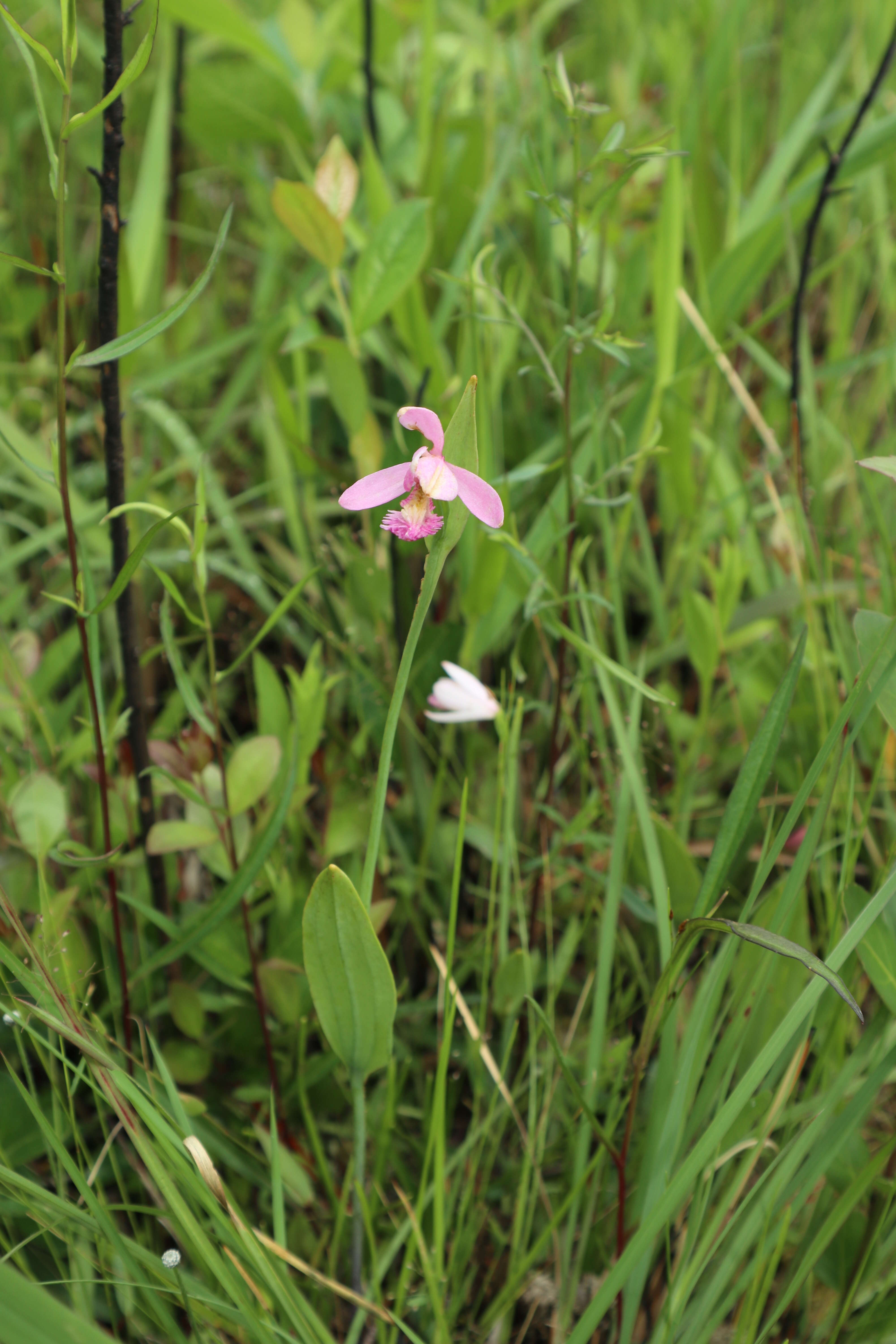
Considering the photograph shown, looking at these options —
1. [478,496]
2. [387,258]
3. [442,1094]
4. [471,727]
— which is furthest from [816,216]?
[442,1094]

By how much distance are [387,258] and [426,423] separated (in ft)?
1.95

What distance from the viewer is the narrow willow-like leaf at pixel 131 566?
626 millimetres

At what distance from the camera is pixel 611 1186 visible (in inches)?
34.1

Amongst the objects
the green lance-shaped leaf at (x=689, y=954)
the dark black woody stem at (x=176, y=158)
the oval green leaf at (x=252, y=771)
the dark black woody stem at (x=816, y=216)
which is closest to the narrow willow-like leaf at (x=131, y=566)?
the oval green leaf at (x=252, y=771)

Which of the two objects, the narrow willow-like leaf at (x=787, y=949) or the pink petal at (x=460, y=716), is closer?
the narrow willow-like leaf at (x=787, y=949)

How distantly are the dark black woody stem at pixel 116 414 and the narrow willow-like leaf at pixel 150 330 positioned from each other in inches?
4.6

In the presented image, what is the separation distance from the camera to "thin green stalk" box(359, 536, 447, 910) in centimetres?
53

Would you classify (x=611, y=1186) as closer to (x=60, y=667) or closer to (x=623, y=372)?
(x=60, y=667)

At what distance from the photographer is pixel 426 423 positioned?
1.82 ft

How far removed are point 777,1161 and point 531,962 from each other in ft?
0.92

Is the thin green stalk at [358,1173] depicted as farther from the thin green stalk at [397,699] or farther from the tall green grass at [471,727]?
the thin green stalk at [397,699]

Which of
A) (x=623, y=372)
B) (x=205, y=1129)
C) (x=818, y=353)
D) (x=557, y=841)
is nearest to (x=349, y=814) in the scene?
(x=557, y=841)

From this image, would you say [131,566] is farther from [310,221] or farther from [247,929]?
[310,221]

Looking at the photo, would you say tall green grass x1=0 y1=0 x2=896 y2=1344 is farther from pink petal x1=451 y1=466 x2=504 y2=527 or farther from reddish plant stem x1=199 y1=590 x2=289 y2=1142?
pink petal x1=451 y1=466 x2=504 y2=527
